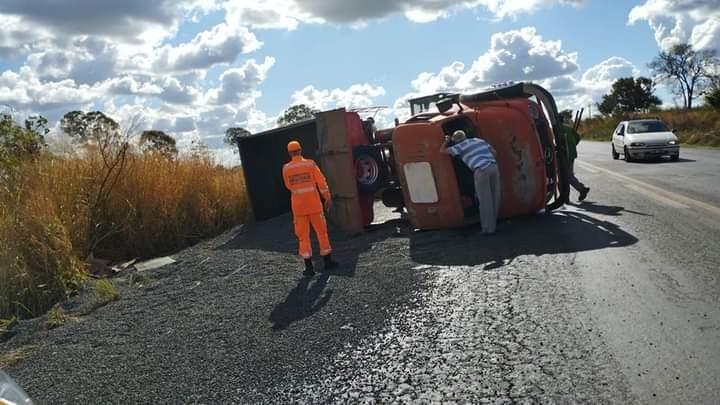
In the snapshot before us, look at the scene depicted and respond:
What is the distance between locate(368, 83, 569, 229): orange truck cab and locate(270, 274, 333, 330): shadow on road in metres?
2.60

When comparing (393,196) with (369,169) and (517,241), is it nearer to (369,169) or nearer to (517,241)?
(369,169)

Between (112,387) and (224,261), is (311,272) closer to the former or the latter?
(224,261)

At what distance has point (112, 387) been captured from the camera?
179 inches

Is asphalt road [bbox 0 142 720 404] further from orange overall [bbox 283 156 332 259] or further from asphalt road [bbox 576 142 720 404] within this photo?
orange overall [bbox 283 156 332 259]

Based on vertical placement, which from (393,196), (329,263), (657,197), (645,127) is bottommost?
(657,197)

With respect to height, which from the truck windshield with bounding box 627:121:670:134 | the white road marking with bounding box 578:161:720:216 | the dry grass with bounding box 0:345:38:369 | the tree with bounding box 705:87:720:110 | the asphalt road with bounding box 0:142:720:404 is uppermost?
the tree with bounding box 705:87:720:110

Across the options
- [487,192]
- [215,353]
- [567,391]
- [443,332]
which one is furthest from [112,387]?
[487,192]

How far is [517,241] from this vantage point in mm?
8109

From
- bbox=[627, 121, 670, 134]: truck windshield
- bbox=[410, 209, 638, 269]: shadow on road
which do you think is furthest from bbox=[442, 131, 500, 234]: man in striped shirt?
bbox=[627, 121, 670, 134]: truck windshield

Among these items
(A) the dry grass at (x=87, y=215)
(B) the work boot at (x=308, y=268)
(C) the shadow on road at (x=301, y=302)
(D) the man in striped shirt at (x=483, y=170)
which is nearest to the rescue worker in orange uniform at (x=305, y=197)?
(B) the work boot at (x=308, y=268)

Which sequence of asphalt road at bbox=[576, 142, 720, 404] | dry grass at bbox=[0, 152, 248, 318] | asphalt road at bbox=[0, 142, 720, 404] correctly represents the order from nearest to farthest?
asphalt road at bbox=[576, 142, 720, 404], asphalt road at bbox=[0, 142, 720, 404], dry grass at bbox=[0, 152, 248, 318]

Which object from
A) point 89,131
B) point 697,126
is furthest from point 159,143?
point 697,126

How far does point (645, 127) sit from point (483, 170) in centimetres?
1604

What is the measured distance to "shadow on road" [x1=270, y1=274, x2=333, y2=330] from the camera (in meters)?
5.76
